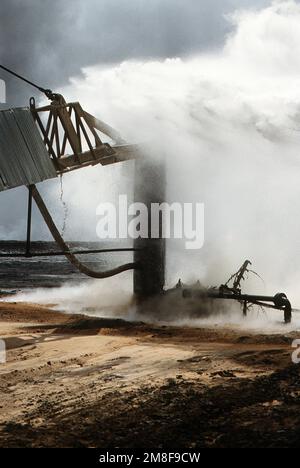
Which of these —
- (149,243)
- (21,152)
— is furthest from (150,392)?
(149,243)

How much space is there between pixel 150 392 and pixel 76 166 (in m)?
7.91

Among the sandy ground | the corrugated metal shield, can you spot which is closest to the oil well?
the corrugated metal shield

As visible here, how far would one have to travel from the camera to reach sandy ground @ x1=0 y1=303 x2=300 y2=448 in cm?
596

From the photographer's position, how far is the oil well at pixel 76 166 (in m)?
12.1

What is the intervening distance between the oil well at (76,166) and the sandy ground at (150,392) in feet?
9.97

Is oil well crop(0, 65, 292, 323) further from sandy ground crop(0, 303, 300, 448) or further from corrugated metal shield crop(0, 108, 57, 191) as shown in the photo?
sandy ground crop(0, 303, 300, 448)

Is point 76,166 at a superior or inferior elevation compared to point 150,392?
superior

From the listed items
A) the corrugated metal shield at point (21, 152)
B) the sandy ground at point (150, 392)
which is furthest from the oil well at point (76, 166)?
the sandy ground at point (150, 392)

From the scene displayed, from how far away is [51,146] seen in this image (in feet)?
43.0

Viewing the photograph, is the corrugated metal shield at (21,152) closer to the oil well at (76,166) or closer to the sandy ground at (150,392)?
the oil well at (76,166)

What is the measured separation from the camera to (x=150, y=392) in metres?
7.41

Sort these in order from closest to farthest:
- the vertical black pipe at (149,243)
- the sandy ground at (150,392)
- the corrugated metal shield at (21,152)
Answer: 1. the sandy ground at (150,392)
2. the corrugated metal shield at (21,152)
3. the vertical black pipe at (149,243)

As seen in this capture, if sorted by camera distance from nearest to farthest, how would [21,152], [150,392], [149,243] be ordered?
[150,392] → [21,152] → [149,243]

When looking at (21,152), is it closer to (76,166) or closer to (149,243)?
(76,166)
